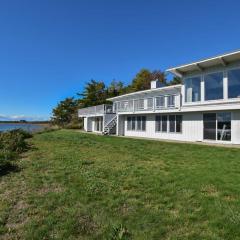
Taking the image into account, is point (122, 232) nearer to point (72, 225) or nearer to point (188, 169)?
point (72, 225)

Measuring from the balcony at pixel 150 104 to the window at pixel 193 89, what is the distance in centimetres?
97

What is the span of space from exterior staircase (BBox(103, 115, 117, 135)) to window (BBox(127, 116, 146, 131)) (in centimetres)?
230

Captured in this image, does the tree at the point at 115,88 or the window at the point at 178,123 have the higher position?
the tree at the point at 115,88

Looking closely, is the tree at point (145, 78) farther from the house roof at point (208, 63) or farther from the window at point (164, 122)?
the house roof at point (208, 63)

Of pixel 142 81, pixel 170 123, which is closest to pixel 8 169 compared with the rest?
pixel 170 123

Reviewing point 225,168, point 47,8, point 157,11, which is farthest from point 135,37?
point 225,168

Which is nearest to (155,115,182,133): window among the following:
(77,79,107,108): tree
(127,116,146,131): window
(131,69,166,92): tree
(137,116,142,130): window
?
(127,116,146,131): window

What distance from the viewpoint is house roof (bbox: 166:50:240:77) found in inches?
580

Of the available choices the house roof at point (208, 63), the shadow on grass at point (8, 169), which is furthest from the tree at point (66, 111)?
the shadow on grass at point (8, 169)

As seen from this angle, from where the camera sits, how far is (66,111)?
55.7 metres

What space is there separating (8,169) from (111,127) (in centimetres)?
2009

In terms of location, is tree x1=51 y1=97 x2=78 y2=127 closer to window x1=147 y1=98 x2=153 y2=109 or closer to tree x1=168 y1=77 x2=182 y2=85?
tree x1=168 y1=77 x2=182 y2=85

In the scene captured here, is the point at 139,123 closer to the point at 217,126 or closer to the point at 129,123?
the point at 129,123

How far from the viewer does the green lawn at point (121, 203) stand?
3.49m
